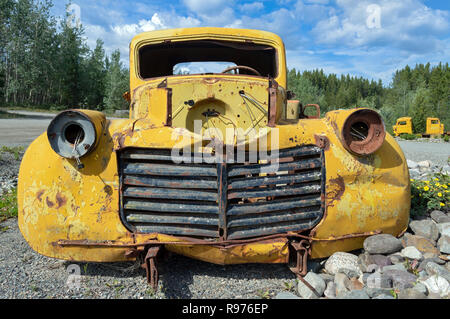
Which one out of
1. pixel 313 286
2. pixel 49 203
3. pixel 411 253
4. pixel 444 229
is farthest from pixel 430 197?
pixel 49 203

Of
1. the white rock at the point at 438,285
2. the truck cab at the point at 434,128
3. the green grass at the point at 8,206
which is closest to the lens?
→ the white rock at the point at 438,285

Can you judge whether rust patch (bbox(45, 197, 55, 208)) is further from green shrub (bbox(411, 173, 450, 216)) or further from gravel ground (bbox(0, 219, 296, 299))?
green shrub (bbox(411, 173, 450, 216))

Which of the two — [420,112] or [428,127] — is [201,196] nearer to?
[428,127]

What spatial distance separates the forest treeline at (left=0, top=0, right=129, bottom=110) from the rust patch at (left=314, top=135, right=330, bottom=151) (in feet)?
103

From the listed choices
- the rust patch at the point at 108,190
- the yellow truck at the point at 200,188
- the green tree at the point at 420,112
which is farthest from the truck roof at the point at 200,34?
the green tree at the point at 420,112

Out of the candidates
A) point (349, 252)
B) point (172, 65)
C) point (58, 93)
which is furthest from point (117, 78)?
point (349, 252)

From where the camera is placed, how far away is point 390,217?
265 cm

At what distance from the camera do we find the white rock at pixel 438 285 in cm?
208

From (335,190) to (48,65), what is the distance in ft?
111

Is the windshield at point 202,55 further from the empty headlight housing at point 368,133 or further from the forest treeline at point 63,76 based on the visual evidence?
the forest treeline at point 63,76

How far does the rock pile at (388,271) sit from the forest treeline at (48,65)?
31.7 metres

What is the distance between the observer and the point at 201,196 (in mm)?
2330
